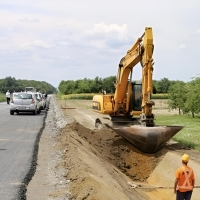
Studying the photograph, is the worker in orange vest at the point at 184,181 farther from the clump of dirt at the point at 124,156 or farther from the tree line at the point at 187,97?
the tree line at the point at 187,97

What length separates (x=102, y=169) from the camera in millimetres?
11312

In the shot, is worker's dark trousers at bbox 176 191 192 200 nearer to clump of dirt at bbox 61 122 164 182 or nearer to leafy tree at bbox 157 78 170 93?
clump of dirt at bbox 61 122 164 182

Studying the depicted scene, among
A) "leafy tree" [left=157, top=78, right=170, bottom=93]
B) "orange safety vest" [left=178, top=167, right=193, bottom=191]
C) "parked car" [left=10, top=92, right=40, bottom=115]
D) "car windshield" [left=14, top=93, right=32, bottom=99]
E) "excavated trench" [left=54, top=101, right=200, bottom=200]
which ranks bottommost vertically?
"excavated trench" [left=54, top=101, right=200, bottom=200]

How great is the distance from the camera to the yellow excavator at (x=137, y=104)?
1401 centimetres

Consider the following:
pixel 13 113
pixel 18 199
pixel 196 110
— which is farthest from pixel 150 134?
pixel 13 113

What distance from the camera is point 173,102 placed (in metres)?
36.5

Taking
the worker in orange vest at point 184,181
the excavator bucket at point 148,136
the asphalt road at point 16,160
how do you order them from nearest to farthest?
1. the asphalt road at point 16,160
2. the worker in orange vest at point 184,181
3. the excavator bucket at point 148,136

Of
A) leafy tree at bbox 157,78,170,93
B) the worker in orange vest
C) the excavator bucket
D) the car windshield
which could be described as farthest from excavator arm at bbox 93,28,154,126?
leafy tree at bbox 157,78,170,93

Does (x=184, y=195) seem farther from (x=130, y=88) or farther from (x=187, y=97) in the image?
(x=187, y=97)

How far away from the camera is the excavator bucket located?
1388cm

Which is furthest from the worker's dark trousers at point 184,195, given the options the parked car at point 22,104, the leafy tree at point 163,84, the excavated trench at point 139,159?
the leafy tree at point 163,84

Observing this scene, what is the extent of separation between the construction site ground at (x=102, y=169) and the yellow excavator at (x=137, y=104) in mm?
629

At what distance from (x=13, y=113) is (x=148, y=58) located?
1841 cm

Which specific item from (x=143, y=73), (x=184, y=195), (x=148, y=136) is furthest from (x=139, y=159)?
(x=184, y=195)
